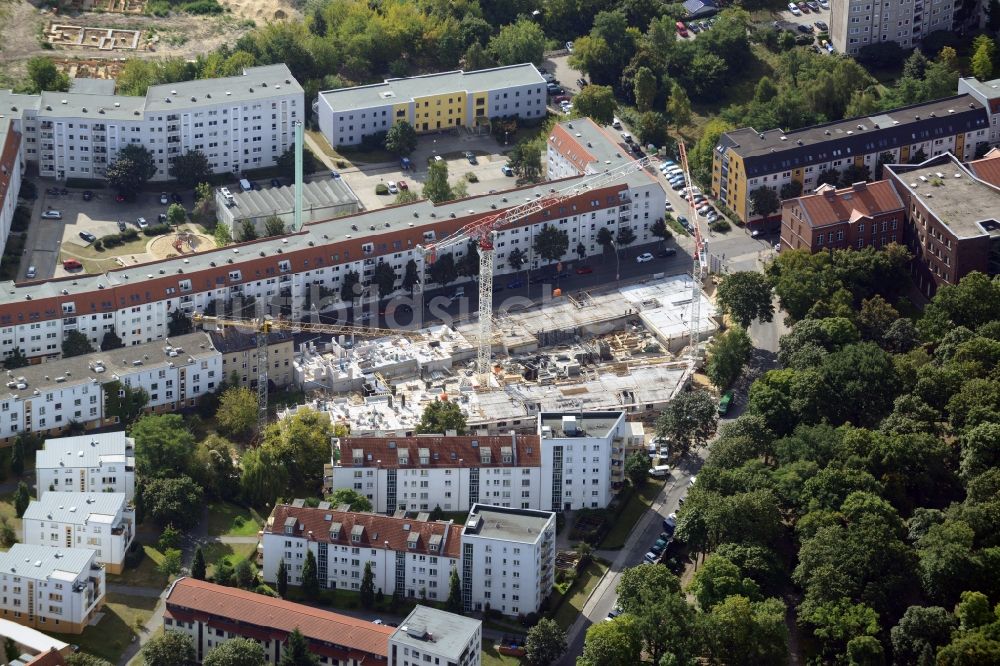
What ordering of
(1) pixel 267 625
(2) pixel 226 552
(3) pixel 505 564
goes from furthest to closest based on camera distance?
(2) pixel 226 552, (3) pixel 505 564, (1) pixel 267 625

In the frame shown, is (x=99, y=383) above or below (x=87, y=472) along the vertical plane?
above

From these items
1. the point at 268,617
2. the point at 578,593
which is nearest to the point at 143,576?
the point at 268,617

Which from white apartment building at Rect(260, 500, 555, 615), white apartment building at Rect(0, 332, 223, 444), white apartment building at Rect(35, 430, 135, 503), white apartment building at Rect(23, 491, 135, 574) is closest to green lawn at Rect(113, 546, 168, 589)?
white apartment building at Rect(23, 491, 135, 574)

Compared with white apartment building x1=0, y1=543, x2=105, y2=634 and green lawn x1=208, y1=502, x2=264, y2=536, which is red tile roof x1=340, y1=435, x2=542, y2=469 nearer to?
green lawn x1=208, y1=502, x2=264, y2=536

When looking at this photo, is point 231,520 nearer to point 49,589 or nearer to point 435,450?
point 435,450

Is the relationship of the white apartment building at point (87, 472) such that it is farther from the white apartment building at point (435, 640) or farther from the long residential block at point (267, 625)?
the white apartment building at point (435, 640)

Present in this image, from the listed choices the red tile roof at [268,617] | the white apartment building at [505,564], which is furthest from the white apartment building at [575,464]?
the red tile roof at [268,617]

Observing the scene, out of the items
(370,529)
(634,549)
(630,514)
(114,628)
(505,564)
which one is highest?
(370,529)
